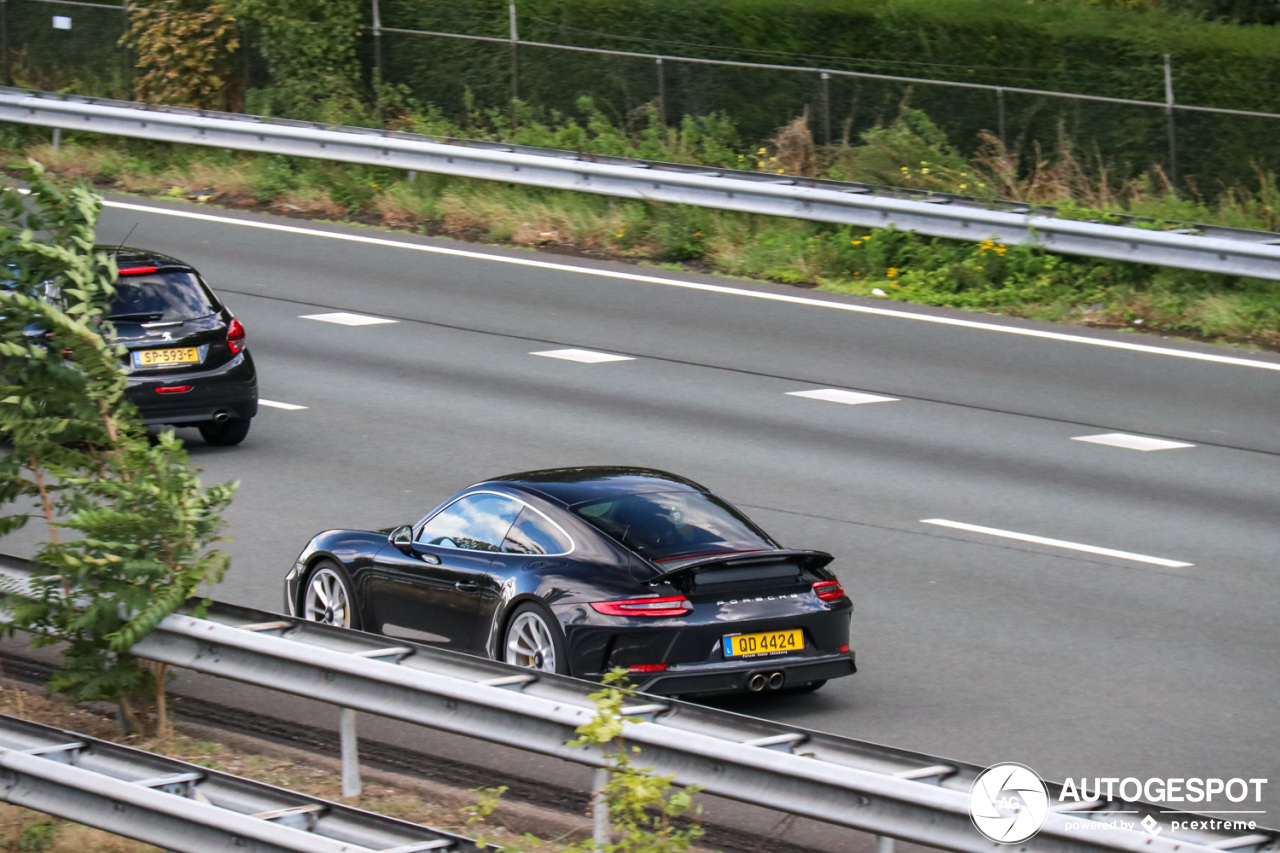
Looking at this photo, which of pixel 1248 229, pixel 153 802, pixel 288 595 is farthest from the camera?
pixel 1248 229

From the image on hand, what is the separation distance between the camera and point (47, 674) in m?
9.86

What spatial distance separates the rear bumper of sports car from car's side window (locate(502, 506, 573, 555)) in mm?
913

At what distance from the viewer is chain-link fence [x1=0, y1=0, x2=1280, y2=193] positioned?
23047mm

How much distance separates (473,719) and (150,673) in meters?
2.05

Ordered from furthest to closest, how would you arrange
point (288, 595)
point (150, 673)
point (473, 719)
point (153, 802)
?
point (288, 595), point (150, 673), point (473, 719), point (153, 802)

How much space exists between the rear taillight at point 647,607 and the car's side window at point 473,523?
108 cm

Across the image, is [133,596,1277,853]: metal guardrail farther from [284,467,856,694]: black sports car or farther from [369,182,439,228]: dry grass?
[369,182,439,228]: dry grass

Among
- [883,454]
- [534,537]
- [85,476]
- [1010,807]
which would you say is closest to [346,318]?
[883,454]

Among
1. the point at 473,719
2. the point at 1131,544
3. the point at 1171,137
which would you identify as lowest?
the point at 1131,544

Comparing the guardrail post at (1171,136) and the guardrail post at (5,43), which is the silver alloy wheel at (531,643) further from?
the guardrail post at (5,43)

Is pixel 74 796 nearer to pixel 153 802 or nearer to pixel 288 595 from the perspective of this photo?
pixel 153 802

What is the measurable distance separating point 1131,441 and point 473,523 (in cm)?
732

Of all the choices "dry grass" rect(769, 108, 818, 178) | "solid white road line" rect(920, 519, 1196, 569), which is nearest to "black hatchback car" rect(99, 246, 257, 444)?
"solid white road line" rect(920, 519, 1196, 569)

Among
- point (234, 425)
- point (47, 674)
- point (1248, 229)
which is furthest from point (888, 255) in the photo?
point (47, 674)
